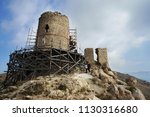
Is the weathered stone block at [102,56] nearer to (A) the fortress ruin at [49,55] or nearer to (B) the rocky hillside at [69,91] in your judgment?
(A) the fortress ruin at [49,55]

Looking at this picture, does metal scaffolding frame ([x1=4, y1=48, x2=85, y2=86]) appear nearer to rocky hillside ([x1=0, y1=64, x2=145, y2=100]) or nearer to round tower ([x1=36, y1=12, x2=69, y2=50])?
round tower ([x1=36, y1=12, x2=69, y2=50])

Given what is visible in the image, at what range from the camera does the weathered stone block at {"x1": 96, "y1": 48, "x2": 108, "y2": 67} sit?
37781 millimetres

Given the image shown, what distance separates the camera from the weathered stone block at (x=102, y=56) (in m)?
37.8

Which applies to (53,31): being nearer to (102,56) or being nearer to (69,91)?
(102,56)

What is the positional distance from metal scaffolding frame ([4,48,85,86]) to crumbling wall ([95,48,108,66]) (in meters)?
3.16

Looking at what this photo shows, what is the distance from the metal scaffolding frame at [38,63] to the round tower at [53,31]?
1.51m

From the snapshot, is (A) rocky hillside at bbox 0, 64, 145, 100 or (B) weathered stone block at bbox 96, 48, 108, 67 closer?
(A) rocky hillside at bbox 0, 64, 145, 100

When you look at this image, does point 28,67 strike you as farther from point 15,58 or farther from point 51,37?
point 51,37

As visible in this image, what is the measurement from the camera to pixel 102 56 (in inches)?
1503

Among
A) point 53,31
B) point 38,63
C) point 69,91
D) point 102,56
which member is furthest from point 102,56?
A: point 69,91

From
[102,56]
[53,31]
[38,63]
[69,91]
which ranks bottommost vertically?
[69,91]

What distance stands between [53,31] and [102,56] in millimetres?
8487

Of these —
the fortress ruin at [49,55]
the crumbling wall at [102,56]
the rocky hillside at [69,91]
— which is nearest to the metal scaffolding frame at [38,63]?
the fortress ruin at [49,55]

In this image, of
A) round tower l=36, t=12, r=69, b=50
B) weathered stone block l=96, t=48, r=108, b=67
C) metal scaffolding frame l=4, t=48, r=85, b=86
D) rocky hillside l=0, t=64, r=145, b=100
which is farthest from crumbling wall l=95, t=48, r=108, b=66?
rocky hillside l=0, t=64, r=145, b=100
